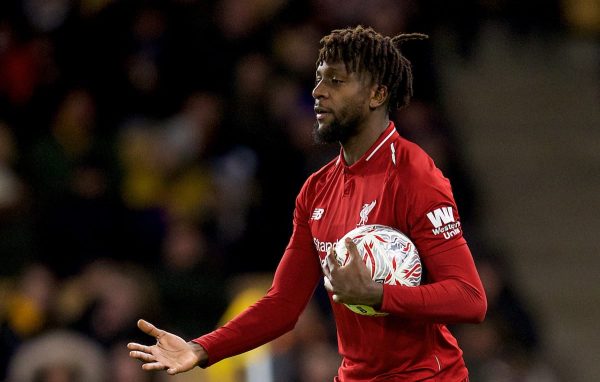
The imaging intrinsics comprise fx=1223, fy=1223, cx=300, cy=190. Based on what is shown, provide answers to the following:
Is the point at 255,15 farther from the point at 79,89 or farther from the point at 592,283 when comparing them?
the point at 592,283

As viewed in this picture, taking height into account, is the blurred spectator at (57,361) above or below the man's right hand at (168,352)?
below

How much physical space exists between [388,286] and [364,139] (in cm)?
67

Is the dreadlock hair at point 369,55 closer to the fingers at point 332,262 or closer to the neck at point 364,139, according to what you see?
the neck at point 364,139

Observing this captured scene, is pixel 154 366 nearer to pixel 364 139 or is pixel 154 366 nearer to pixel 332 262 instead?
pixel 332 262

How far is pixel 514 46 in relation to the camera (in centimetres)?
1149

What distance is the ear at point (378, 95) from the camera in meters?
4.08

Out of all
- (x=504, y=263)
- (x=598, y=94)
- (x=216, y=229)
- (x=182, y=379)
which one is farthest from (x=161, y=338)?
(x=598, y=94)

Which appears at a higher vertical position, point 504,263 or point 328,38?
point 328,38

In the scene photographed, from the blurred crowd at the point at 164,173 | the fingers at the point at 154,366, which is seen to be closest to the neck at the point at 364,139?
the fingers at the point at 154,366

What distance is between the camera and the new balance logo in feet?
13.6

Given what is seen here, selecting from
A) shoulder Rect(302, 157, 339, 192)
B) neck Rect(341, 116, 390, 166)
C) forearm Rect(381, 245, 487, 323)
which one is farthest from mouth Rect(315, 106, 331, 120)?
forearm Rect(381, 245, 487, 323)

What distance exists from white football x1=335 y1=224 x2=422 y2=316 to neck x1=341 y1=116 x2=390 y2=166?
369mm

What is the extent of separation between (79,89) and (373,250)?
5.43 m

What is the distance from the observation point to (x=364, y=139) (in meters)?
4.12
